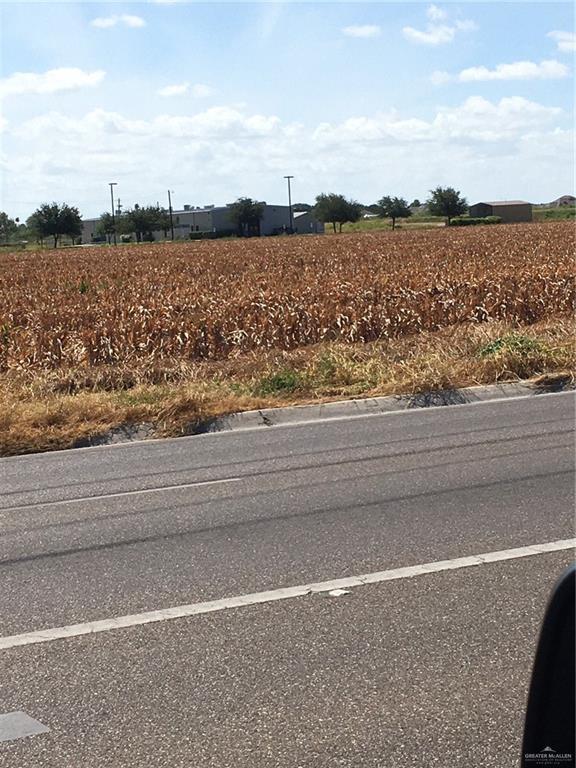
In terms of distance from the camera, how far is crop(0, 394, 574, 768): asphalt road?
3.80 meters

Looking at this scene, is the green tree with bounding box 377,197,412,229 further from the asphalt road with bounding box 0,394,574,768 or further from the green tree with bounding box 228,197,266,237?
the asphalt road with bounding box 0,394,574,768

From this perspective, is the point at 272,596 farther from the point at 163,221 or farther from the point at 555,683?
the point at 163,221

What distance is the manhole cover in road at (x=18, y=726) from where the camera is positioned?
3.88 metres

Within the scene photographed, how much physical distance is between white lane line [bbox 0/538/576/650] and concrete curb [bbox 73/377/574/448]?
5.10m

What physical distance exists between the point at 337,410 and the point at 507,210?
121597mm

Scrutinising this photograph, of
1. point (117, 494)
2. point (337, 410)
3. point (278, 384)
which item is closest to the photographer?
point (117, 494)

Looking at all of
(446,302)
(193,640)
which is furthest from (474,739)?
(446,302)

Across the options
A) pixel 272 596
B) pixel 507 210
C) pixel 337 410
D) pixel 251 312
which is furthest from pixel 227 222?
pixel 272 596

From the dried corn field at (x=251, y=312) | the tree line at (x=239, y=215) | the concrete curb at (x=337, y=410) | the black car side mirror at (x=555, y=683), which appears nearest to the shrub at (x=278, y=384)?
the concrete curb at (x=337, y=410)

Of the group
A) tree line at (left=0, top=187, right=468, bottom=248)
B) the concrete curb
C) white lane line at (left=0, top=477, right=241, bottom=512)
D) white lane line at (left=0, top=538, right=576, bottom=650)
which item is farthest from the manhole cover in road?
tree line at (left=0, top=187, right=468, bottom=248)

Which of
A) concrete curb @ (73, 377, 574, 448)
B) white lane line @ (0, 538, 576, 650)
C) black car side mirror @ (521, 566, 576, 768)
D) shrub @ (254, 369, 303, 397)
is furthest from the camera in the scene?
shrub @ (254, 369, 303, 397)

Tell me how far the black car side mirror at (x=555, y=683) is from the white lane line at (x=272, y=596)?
344 cm

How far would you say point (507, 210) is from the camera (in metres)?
128

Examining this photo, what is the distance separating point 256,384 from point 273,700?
8.13 metres
